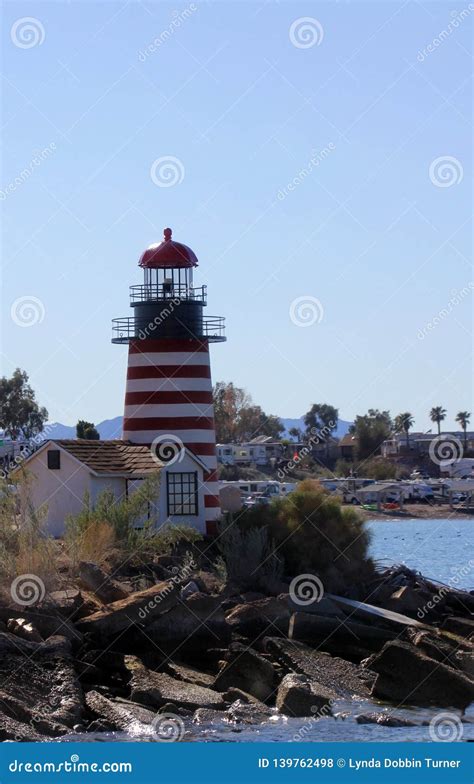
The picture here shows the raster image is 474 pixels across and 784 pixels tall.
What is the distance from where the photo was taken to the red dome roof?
106 feet

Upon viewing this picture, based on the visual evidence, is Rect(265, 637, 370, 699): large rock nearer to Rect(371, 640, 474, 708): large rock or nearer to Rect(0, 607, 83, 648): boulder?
Rect(371, 640, 474, 708): large rock

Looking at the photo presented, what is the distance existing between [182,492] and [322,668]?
10475 mm

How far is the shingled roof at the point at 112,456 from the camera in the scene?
101 feet

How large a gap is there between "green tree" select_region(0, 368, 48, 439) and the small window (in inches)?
2273

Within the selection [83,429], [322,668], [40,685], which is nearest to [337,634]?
[322,668]

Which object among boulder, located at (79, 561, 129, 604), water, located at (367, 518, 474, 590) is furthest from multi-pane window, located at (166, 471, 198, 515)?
boulder, located at (79, 561, 129, 604)

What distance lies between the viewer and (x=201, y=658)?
2241cm

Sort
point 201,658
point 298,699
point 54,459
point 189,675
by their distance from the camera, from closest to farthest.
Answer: point 298,699 → point 189,675 → point 201,658 → point 54,459

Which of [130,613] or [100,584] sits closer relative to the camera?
[130,613]

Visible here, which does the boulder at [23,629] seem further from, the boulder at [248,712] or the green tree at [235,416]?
the green tree at [235,416]

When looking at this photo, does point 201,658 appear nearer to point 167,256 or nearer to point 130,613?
point 130,613

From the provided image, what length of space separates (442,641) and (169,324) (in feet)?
37.7

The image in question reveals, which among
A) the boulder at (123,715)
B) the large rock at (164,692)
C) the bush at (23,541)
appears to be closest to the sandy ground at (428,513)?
the bush at (23,541)

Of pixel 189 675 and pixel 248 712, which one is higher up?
pixel 189 675
